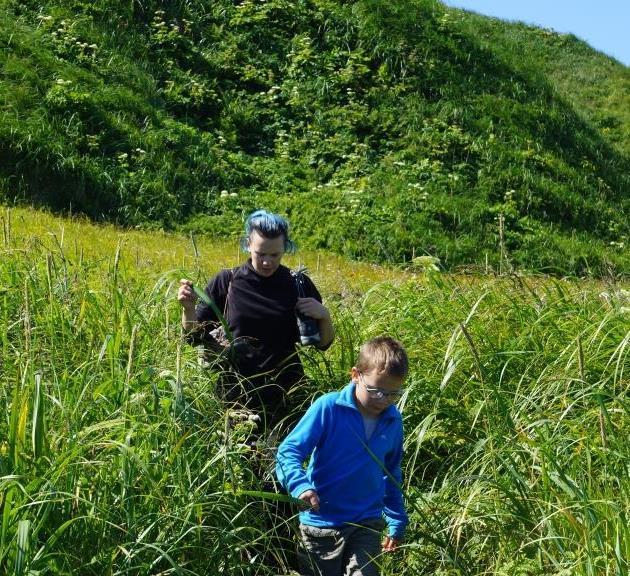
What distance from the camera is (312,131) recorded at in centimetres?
1547

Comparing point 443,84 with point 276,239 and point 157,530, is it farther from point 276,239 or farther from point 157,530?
point 157,530

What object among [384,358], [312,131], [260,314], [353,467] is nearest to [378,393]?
[384,358]

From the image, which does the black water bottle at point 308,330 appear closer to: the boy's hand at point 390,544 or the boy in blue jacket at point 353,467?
the boy in blue jacket at point 353,467

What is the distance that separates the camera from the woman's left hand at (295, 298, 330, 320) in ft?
14.7

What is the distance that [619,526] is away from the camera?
134 inches

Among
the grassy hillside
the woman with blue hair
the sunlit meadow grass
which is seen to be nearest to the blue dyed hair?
the woman with blue hair

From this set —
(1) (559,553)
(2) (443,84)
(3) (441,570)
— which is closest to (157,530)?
(3) (441,570)

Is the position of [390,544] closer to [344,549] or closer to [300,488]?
[344,549]

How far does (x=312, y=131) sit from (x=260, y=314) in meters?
11.1

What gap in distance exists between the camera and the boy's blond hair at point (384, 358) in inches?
145

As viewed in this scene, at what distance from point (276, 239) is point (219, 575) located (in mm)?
1502

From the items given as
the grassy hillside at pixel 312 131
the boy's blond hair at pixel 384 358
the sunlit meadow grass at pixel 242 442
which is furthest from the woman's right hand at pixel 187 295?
the grassy hillside at pixel 312 131

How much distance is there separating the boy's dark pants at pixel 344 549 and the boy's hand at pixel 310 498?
0.64ft

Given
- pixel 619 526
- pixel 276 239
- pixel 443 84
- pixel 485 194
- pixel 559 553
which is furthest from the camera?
pixel 443 84
